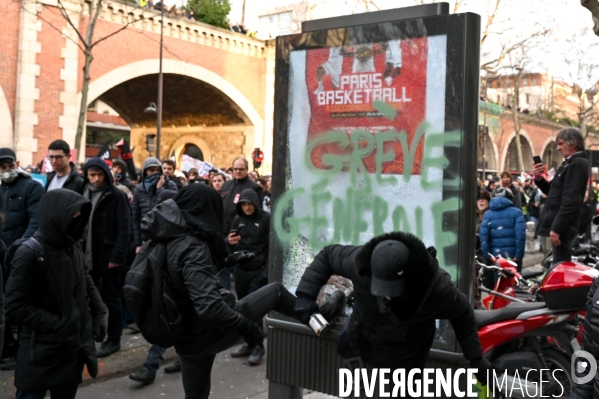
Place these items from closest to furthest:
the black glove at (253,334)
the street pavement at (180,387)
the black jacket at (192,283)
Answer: the black jacket at (192,283) < the black glove at (253,334) < the street pavement at (180,387)

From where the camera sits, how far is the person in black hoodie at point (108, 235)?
6.26 metres

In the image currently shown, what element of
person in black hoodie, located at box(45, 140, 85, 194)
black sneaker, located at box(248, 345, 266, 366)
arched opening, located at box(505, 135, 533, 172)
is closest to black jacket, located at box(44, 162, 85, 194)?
person in black hoodie, located at box(45, 140, 85, 194)

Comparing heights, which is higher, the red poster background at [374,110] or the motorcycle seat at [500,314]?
the red poster background at [374,110]

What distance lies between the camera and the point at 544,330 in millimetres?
4605

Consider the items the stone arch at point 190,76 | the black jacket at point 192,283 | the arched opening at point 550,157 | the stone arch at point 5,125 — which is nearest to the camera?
the black jacket at point 192,283

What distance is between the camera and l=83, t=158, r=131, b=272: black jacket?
629cm

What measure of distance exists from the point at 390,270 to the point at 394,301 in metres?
0.24

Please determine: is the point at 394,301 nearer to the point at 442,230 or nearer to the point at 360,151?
the point at 442,230

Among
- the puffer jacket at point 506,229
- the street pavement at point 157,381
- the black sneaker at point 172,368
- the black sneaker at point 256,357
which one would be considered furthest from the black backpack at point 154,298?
the puffer jacket at point 506,229

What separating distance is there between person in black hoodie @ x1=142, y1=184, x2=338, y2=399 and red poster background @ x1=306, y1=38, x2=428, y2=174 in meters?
0.87

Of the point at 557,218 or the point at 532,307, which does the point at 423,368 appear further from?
the point at 557,218

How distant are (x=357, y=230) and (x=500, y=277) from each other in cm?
276

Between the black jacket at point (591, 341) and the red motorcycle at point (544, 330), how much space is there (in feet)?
5.67

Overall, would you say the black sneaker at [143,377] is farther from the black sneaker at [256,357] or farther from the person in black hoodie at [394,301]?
the person in black hoodie at [394,301]
